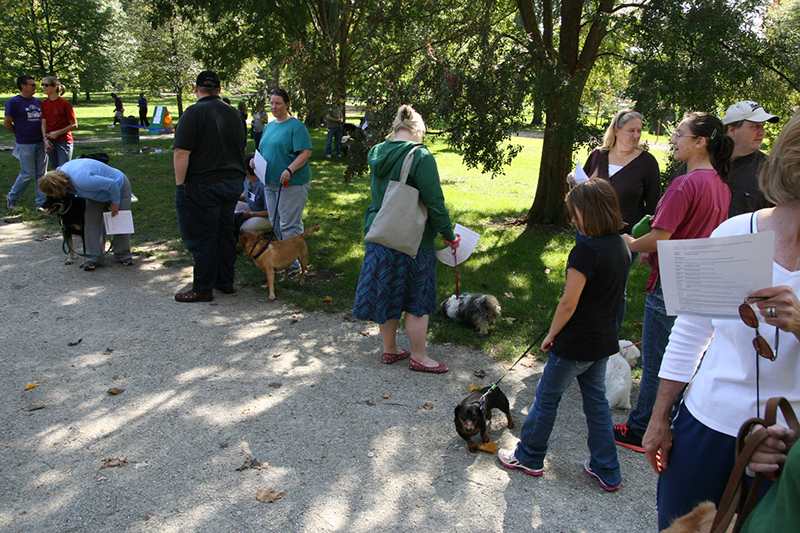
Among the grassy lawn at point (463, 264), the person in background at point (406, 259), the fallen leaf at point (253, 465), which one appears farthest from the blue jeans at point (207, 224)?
the fallen leaf at point (253, 465)

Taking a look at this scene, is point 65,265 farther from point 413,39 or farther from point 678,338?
point 678,338

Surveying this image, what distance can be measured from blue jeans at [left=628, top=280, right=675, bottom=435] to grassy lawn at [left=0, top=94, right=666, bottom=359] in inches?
58.2

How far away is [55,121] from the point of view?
9219 millimetres

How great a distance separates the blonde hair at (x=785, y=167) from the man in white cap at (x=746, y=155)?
2.24 meters

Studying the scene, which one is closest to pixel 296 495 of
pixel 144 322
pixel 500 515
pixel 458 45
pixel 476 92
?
pixel 500 515

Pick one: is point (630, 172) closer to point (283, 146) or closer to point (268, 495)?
point (268, 495)

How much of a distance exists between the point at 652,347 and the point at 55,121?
9738 millimetres

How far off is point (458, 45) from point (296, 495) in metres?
6.19

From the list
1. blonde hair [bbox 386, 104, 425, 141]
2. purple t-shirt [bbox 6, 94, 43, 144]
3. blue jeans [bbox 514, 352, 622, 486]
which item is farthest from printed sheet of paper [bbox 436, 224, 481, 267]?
purple t-shirt [bbox 6, 94, 43, 144]

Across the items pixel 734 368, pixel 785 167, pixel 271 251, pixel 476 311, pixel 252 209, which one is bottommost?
pixel 476 311

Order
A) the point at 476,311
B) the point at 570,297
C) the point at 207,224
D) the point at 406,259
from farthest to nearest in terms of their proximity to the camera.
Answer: the point at 207,224 → the point at 476,311 → the point at 406,259 → the point at 570,297

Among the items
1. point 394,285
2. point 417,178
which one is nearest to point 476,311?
point 394,285

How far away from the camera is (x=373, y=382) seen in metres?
4.51

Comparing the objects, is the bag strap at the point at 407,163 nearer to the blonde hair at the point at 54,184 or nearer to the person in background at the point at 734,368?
the person in background at the point at 734,368
